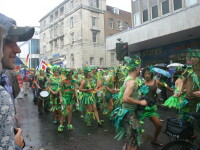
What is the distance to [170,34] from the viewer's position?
13.3 meters

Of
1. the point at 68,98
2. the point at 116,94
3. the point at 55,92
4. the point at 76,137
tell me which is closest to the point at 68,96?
the point at 68,98

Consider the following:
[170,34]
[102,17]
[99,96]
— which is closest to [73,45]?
[102,17]

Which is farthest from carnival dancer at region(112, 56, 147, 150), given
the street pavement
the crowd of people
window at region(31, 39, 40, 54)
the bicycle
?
window at region(31, 39, 40, 54)

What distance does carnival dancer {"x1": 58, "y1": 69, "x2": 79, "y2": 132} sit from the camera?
613 cm

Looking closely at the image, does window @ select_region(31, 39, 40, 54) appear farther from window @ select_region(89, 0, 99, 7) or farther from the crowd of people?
the crowd of people

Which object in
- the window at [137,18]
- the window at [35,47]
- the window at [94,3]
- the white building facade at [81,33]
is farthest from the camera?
the window at [35,47]

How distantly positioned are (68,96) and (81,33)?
93.9 ft

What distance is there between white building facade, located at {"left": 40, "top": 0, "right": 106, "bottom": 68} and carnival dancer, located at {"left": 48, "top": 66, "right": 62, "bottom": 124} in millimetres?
25383

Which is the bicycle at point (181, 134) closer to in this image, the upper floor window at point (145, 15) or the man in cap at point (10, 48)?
the man in cap at point (10, 48)

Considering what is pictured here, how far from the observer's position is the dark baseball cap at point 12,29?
1102 mm

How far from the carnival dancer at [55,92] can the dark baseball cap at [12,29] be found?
5.48 metres

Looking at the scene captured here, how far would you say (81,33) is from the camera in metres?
33.7

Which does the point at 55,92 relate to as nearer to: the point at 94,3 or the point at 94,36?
the point at 94,36

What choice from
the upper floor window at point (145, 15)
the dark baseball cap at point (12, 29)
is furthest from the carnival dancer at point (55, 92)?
the upper floor window at point (145, 15)
